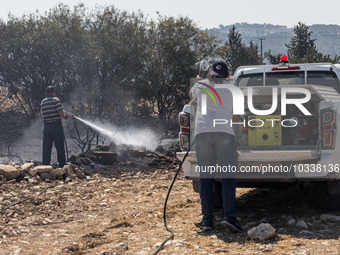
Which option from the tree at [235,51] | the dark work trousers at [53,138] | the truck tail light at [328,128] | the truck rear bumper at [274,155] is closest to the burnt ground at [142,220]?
the truck rear bumper at [274,155]

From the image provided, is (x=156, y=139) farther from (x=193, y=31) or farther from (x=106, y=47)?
(x=193, y=31)

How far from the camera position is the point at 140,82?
2223 cm

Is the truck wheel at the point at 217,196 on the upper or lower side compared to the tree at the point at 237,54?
lower

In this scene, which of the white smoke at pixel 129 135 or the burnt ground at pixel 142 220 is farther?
the white smoke at pixel 129 135

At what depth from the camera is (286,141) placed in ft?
20.5

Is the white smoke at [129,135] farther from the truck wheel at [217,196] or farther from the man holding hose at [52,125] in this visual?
the truck wheel at [217,196]

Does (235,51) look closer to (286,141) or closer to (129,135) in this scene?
(129,135)

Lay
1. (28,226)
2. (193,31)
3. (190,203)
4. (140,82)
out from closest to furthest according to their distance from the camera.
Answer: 1. (28,226)
2. (190,203)
3. (140,82)
4. (193,31)

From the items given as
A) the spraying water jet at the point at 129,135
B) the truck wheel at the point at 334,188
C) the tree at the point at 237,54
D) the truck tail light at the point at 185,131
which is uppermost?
the tree at the point at 237,54

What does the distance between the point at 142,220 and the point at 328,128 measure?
250 centimetres

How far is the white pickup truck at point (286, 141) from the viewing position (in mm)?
5676

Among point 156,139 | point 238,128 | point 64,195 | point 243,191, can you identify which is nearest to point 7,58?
point 156,139

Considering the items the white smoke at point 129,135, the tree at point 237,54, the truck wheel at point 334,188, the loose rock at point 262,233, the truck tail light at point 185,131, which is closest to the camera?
the loose rock at point 262,233

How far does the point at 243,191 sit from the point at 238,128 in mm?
2482
